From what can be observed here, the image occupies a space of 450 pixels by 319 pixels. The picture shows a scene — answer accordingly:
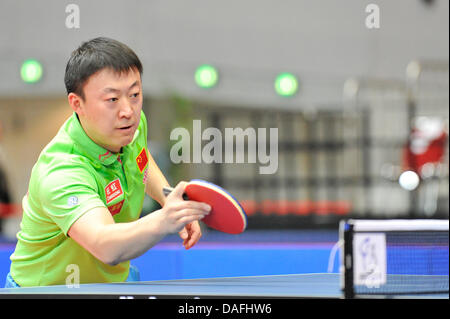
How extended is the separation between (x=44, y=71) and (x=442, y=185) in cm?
442

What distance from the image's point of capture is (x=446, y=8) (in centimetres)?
775

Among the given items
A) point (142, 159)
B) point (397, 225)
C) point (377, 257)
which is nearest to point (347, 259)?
point (377, 257)

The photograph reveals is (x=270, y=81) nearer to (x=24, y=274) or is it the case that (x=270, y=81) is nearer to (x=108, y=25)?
(x=108, y=25)

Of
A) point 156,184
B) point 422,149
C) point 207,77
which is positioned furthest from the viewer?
point 207,77

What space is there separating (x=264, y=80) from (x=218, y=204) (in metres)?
6.50

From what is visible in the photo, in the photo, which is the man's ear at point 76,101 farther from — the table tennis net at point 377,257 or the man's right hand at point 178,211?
the table tennis net at point 377,257

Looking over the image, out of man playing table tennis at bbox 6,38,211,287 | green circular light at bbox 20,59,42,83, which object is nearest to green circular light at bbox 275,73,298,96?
green circular light at bbox 20,59,42,83

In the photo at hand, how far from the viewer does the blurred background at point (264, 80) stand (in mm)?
6738

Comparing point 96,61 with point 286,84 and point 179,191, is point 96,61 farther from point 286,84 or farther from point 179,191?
point 286,84

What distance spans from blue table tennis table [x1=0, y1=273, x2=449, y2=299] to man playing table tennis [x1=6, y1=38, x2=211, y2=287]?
4.2 inches

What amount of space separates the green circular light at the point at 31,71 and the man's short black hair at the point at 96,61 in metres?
6.07

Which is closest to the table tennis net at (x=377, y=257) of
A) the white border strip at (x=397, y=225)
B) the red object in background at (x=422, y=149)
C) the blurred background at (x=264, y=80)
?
the white border strip at (x=397, y=225)

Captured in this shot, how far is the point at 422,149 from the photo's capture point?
247 inches
